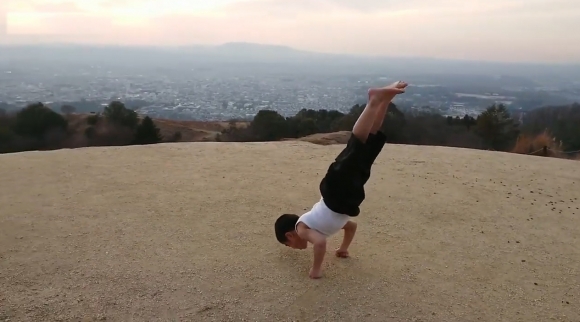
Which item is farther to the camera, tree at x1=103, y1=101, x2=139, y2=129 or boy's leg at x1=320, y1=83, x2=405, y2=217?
tree at x1=103, y1=101, x2=139, y2=129

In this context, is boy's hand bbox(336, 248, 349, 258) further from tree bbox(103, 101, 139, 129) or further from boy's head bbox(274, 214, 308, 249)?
tree bbox(103, 101, 139, 129)

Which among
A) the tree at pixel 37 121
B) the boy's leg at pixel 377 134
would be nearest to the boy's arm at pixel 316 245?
the boy's leg at pixel 377 134

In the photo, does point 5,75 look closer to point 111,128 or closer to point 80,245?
point 111,128

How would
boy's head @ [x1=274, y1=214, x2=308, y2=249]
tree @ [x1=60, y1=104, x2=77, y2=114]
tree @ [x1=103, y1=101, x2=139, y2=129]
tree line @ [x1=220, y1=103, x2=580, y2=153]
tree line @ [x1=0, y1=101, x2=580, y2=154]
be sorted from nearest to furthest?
boy's head @ [x1=274, y1=214, x2=308, y2=249] < tree line @ [x1=0, y1=101, x2=580, y2=154] < tree @ [x1=103, y1=101, x2=139, y2=129] < tree line @ [x1=220, y1=103, x2=580, y2=153] < tree @ [x1=60, y1=104, x2=77, y2=114]

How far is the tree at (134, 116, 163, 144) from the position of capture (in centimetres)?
1170

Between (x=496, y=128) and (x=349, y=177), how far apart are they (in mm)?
11577

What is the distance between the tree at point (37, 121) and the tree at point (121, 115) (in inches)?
42.9

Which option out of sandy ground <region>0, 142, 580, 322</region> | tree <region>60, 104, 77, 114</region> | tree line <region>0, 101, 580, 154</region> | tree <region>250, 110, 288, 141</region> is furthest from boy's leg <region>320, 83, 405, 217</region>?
tree <region>60, 104, 77, 114</region>

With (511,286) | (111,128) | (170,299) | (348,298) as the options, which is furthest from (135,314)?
(111,128)

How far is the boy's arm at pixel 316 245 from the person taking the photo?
10.7 ft

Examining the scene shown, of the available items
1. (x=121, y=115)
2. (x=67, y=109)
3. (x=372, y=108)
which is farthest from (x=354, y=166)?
(x=67, y=109)

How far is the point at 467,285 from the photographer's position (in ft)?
11.2

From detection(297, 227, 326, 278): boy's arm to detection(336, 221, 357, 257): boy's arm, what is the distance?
0.39m

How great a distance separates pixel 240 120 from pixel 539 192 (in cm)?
983
